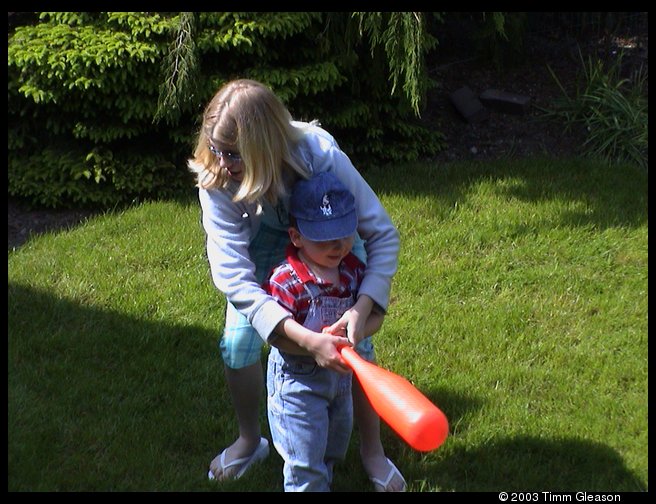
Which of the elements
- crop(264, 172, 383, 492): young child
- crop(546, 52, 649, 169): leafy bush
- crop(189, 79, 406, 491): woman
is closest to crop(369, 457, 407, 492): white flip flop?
crop(189, 79, 406, 491): woman

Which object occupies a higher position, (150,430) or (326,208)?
(326,208)

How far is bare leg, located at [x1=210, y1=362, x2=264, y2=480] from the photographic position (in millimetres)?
3287

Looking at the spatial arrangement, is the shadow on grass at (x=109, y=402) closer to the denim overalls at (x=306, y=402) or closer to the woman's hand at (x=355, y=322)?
the denim overalls at (x=306, y=402)

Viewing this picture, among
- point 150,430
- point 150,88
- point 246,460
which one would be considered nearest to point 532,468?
point 246,460

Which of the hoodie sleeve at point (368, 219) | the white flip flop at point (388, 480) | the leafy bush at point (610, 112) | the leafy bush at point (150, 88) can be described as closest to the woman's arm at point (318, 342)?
the hoodie sleeve at point (368, 219)

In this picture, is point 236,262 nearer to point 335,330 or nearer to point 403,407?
point 335,330

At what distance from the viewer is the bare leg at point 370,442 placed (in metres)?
3.27

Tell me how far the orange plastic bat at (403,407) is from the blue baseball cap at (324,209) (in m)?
0.36

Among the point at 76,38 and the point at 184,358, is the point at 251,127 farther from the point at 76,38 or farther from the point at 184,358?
the point at 76,38

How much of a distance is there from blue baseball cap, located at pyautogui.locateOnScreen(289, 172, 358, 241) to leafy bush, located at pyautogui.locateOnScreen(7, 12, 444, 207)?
2.66m

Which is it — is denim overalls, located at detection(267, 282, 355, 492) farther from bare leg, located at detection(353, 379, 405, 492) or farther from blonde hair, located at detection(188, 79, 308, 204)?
blonde hair, located at detection(188, 79, 308, 204)

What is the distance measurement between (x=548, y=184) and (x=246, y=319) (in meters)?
2.96

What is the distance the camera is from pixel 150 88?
5.57 m
